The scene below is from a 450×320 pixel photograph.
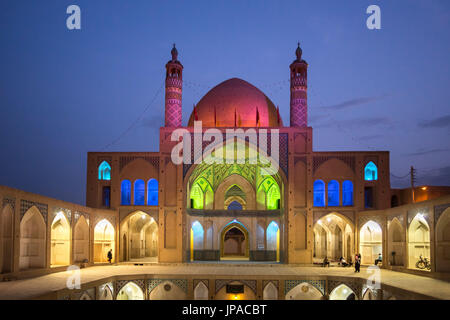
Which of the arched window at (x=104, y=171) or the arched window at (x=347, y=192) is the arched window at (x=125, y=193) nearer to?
the arched window at (x=104, y=171)

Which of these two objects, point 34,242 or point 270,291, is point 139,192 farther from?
point 270,291

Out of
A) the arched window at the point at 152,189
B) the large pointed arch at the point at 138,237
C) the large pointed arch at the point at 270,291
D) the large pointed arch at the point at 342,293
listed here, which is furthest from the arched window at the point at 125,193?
the large pointed arch at the point at 342,293

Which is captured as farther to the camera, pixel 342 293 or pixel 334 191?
pixel 334 191

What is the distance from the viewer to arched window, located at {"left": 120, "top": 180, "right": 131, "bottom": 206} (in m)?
22.8

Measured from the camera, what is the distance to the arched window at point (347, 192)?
73.4ft

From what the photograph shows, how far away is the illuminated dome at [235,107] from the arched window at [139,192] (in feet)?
12.7

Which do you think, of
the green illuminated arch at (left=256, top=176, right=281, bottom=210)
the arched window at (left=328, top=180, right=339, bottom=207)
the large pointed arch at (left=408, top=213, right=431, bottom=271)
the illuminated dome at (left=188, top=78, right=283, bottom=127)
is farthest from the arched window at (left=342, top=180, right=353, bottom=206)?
the large pointed arch at (left=408, top=213, right=431, bottom=271)

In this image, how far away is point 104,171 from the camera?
2291 cm

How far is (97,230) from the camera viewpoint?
22375 mm

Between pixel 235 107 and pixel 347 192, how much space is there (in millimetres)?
6341

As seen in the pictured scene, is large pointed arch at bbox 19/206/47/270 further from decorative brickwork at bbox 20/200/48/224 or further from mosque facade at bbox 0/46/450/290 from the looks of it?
mosque facade at bbox 0/46/450/290

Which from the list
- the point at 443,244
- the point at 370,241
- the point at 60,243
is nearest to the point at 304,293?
the point at 443,244

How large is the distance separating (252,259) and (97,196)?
7.66 metres

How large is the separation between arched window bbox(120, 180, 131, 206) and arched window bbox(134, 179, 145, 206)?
0.98 ft
